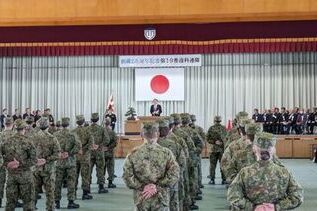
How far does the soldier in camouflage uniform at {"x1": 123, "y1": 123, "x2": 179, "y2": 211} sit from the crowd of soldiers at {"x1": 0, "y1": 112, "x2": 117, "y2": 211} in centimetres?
278

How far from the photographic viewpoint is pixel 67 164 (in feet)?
35.9

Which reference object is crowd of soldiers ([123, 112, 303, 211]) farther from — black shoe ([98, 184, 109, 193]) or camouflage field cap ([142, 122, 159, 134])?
black shoe ([98, 184, 109, 193])

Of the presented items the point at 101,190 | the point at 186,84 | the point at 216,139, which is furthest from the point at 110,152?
the point at 186,84

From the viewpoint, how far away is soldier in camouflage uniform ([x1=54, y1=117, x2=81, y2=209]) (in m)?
10.9

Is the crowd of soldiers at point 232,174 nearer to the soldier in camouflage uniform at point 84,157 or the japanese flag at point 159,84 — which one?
the soldier in camouflage uniform at point 84,157

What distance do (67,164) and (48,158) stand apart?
135 cm

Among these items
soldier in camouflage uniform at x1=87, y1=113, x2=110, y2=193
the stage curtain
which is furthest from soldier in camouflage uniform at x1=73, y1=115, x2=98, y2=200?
the stage curtain

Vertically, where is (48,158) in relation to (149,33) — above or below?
below

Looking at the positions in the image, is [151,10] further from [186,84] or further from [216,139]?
[186,84]

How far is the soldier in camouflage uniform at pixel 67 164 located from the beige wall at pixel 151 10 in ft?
13.3

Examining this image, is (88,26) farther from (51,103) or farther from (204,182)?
(51,103)

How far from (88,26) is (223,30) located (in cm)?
356

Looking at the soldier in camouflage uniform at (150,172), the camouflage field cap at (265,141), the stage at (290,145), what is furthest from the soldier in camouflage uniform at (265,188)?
the stage at (290,145)

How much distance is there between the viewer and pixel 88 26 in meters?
15.2
